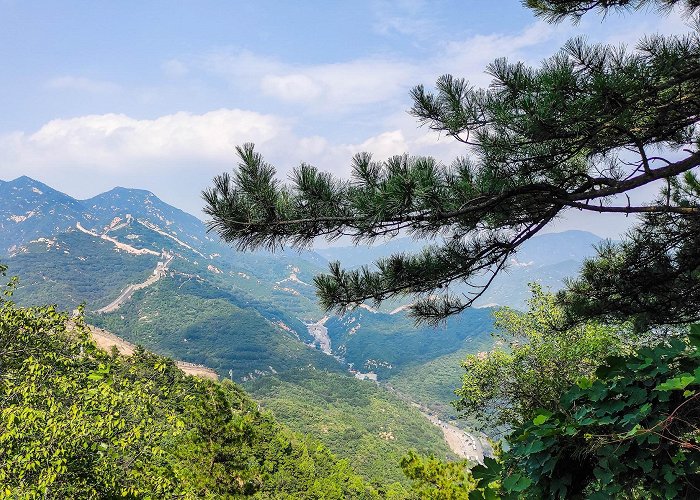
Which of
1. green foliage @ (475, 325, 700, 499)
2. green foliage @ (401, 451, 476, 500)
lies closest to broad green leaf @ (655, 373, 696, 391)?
green foliage @ (475, 325, 700, 499)

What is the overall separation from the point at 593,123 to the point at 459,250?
1.71 m

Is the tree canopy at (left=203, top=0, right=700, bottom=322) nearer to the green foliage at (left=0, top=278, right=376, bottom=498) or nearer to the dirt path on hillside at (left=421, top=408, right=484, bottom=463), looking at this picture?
the green foliage at (left=0, top=278, right=376, bottom=498)

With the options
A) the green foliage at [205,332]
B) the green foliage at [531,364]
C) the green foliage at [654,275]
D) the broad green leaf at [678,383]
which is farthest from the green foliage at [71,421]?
the green foliage at [205,332]

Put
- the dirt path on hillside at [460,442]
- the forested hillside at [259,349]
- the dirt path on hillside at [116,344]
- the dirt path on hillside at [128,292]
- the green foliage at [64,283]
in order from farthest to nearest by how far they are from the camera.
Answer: the green foliage at [64,283] < the dirt path on hillside at [128,292] < the dirt path on hillside at [460,442] < the forested hillside at [259,349] < the dirt path on hillside at [116,344]

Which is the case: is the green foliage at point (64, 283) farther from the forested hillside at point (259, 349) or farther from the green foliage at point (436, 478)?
the green foliage at point (436, 478)

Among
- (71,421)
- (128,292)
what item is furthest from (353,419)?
(128,292)

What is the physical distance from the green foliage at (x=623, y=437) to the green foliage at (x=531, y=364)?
10119 mm

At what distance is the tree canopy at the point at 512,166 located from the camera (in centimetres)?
305

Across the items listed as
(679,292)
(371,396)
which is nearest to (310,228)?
(679,292)

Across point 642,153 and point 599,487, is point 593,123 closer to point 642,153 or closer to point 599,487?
point 642,153

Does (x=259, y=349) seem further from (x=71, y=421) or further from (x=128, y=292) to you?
(x=71, y=421)

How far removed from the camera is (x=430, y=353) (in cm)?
18275

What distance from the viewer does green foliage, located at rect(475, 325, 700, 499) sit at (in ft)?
5.52

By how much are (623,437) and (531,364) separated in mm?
12439
